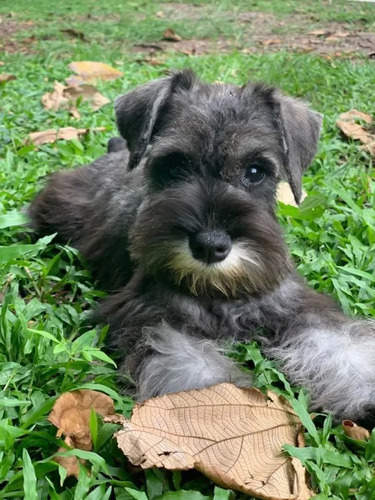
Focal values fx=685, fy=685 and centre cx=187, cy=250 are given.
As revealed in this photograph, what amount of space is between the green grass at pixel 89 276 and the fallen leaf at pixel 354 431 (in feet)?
0.11

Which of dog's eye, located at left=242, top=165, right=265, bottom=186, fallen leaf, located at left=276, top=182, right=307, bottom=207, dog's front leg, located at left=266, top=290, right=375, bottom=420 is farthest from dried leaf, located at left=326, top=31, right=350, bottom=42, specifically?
dog's front leg, located at left=266, top=290, right=375, bottom=420

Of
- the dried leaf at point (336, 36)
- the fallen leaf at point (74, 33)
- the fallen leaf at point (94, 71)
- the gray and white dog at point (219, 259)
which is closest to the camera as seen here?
the gray and white dog at point (219, 259)

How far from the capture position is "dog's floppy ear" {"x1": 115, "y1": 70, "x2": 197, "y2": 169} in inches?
152

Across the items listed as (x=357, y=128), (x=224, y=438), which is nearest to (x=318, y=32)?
(x=357, y=128)

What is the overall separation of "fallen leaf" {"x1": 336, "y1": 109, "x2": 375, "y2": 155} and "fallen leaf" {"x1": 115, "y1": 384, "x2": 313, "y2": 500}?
403 cm

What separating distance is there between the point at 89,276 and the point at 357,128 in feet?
11.0

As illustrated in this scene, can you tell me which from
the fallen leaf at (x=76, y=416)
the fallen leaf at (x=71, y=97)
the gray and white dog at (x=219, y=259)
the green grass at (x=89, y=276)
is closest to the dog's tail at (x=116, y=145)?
the green grass at (x=89, y=276)

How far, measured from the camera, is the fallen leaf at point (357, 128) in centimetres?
650

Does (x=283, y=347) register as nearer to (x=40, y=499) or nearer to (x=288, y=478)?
(x=288, y=478)

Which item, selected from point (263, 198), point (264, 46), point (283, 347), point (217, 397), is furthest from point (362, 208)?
point (264, 46)

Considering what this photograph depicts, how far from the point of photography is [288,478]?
8.64 ft

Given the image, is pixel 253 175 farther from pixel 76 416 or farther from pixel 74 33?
pixel 74 33

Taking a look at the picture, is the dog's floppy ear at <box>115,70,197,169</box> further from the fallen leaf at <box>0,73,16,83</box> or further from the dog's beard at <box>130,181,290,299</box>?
the fallen leaf at <box>0,73,16,83</box>

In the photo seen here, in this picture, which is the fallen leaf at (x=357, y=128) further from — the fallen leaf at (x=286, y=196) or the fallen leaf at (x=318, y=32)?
the fallen leaf at (x=318, y=32)
